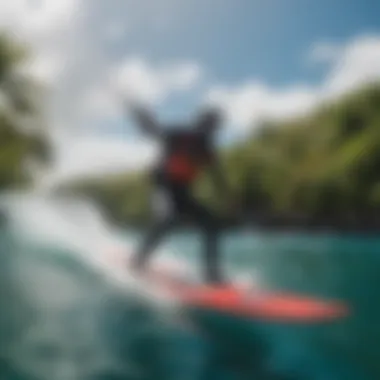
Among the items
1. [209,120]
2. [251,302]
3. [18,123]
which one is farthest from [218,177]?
[18,123]

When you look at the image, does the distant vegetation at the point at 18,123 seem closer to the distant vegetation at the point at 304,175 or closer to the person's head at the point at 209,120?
the distant vegetation at the point at 304,175

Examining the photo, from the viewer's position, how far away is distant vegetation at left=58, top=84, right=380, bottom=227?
1332 millimetres

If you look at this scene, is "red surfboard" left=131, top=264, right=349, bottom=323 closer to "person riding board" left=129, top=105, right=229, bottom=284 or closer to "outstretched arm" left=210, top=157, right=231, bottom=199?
"person riding board" left=129, top=105, right=229, bottom=284

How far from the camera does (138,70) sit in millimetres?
1343

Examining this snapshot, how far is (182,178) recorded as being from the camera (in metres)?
1.33

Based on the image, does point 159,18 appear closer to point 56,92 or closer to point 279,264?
point 56,92

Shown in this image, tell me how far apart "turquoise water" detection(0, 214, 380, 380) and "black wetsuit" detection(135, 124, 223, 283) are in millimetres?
24

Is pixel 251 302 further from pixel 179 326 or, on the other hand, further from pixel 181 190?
pixel 181 190

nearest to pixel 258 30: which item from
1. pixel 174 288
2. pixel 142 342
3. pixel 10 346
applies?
pixel 174 288

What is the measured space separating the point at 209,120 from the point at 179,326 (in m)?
0.38

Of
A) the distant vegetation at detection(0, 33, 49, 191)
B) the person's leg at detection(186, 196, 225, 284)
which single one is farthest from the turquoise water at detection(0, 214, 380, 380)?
the distant vegetation at detection(0, 33, 49, 191)

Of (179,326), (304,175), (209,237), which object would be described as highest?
(304,175)

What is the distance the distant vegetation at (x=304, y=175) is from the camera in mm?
1332

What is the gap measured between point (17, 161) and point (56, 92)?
0.48 ft
